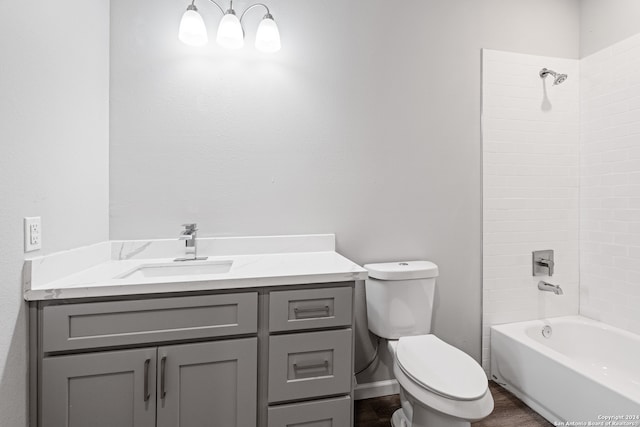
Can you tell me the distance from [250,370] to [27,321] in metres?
0.76

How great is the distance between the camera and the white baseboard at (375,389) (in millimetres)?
1888

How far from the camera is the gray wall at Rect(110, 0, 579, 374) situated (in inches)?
64.2

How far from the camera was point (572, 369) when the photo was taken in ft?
5.13

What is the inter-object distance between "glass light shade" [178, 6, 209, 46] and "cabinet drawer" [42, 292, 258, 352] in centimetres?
122

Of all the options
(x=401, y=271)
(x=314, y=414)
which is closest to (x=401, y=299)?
(x=401, y=271)

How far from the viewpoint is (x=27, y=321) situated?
3.53 ft

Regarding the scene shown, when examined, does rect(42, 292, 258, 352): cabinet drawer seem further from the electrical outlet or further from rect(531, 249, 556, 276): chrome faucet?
rect(531, 249, 556, 276): chrome faucet

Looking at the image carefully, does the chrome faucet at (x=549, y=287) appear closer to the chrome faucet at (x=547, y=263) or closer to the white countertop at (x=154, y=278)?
the chrome faucet at (x=547, y=263)

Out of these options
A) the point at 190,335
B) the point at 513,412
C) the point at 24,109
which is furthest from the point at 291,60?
the point at 513,412

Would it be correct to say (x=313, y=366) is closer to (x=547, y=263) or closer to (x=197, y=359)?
(x=197, y=359)

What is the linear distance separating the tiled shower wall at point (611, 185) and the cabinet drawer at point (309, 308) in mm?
1845

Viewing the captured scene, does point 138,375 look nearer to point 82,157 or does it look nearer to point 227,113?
point 82,157

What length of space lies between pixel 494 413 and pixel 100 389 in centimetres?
190

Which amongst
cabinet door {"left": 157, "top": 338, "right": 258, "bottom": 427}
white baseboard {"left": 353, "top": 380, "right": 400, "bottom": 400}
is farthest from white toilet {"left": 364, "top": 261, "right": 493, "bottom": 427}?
cabinet door {"left": 157, "top": 338, "right": 258, "bottom": 427}
